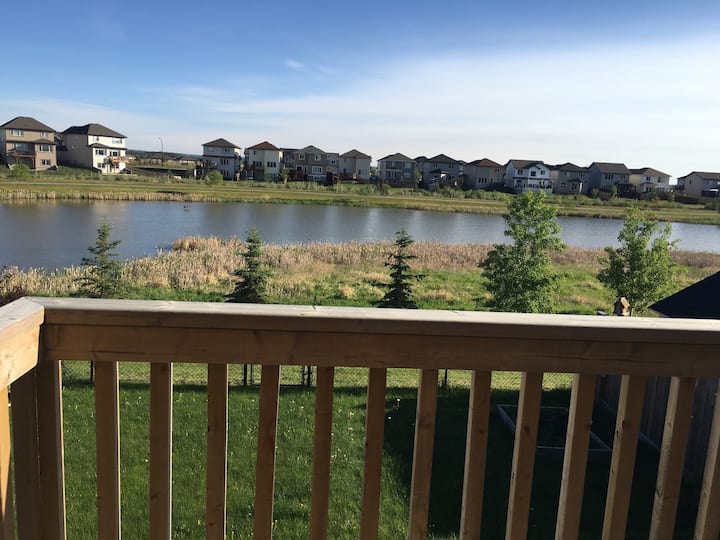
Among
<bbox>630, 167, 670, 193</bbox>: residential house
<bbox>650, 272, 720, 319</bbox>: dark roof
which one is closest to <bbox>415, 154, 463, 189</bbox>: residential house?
<bbox>630, 167, 670, 193</bbox>: residential house

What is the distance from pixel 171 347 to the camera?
1.69 metres

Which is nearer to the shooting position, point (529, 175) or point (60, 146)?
point (60, 146)

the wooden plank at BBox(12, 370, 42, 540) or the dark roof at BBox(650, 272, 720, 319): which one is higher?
the wooden plank at BBox(12, 370, 42, 540)

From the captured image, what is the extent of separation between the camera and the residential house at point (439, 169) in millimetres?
100375

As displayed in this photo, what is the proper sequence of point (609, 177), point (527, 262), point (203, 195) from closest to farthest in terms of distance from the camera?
point (527, 262), point (203, 195), point (609, 177)

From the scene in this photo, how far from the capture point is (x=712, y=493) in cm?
190

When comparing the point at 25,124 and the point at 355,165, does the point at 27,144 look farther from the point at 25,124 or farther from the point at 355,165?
the point at 355,165

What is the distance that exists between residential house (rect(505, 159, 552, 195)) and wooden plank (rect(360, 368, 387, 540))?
9281cm

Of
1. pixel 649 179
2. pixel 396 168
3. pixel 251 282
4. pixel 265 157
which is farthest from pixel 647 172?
pixel 251 282

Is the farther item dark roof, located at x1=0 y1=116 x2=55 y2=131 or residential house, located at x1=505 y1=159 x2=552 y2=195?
residential house, located at x1=505 y1=159 x2=552 y2=195

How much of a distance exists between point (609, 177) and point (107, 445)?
104058mm

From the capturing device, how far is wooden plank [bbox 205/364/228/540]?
1744mm

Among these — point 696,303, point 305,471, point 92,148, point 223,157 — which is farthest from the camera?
point 223,157

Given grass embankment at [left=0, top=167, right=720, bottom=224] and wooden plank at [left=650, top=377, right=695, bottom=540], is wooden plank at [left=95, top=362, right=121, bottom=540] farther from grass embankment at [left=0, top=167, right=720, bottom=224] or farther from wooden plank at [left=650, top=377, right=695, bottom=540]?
grass embankment at [left=0, top=167, right=720, bottom=224]
